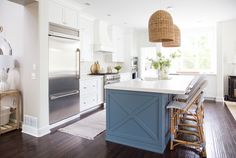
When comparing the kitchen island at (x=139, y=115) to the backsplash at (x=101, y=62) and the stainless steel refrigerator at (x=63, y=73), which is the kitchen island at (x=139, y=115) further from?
the backsplash at (x=101, y=62)

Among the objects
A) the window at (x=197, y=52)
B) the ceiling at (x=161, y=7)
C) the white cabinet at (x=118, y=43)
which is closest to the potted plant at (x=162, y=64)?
the ceiling at (x=161, y=7)

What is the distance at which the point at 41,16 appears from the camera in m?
3.30

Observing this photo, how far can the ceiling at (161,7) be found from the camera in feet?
13.8

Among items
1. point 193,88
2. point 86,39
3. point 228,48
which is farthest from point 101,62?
point 228,48

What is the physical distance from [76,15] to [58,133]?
2.75 meters

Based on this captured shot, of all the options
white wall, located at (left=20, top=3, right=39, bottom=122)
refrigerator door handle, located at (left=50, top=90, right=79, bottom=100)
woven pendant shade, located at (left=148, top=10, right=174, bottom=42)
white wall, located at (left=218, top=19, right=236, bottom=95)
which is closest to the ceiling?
white wall, located at (left=218, top=19, right=236, bottom=95)

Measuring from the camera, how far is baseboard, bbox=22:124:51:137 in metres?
3.26

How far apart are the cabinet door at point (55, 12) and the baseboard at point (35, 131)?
7.01 ft

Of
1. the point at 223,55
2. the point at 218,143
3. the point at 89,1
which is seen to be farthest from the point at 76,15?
the point at 223,55

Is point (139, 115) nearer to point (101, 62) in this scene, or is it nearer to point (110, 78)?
point (110, 78)

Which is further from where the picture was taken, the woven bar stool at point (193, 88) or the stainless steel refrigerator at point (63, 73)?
the stainless steel refrigerator at point (63, 73)

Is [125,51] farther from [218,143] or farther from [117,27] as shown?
[218,143]

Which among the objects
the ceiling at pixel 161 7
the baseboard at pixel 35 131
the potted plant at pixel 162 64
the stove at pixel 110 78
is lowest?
the baseboard at pixel 35 131

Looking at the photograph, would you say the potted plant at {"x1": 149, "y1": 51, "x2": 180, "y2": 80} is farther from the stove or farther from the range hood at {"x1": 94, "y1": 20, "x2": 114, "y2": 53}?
the range hood at {"x1": 94, "y1": 20, "x2": 114, "y2": 53}
